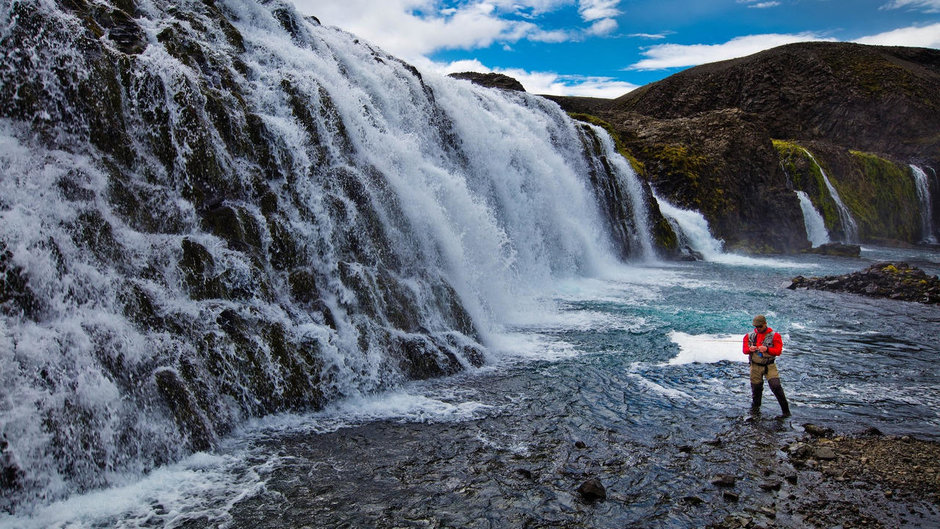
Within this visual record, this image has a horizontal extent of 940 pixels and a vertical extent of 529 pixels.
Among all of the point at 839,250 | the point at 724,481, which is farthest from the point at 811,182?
the point at 724,481

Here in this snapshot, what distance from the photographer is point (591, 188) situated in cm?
2864

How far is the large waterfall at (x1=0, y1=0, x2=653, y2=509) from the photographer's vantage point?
6766mm

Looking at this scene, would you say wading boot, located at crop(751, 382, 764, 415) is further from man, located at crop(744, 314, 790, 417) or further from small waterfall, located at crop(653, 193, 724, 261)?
small waterfall, located at crop(653, 193, 724, 261)

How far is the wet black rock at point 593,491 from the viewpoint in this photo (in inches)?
256

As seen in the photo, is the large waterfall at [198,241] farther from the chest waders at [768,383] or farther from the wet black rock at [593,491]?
the chest waders at [768,383]

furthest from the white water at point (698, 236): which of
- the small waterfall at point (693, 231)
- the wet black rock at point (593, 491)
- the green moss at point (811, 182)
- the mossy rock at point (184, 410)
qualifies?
the mossy rock at point (184, 410)

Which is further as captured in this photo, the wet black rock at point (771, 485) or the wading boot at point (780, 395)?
the wading boot at point (780, 395)

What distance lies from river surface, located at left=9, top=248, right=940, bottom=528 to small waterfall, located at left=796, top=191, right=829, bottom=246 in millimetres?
31935

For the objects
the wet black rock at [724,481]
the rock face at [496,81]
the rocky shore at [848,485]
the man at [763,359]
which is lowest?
the rocky shore at [848,485]

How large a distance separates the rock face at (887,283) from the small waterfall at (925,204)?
42.9m

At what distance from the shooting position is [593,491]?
652 centimetres

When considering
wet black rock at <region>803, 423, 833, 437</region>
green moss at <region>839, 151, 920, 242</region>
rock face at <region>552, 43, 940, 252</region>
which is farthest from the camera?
green moss at <region>839, 151, 920, 242</region>

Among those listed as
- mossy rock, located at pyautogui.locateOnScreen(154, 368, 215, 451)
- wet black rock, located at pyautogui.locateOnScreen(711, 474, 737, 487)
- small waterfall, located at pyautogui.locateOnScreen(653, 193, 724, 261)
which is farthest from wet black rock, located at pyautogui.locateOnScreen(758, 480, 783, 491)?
small waterfall, located at pyautogui.locateOnScreen(653, 193, 724, 261)

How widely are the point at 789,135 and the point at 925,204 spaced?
47.2 ft
